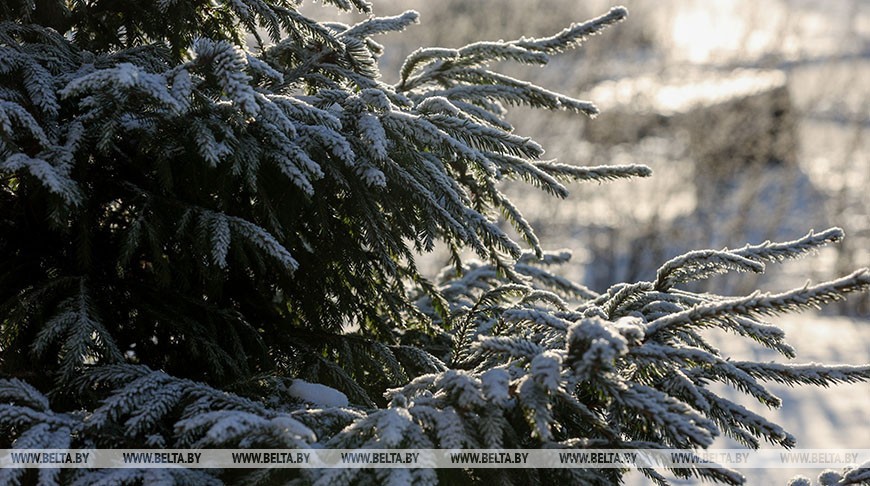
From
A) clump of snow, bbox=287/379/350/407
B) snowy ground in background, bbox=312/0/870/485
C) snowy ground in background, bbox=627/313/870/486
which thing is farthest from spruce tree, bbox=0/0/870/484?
snowy ground in background, bbox=312/0/870/485

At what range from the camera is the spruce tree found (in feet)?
5.02

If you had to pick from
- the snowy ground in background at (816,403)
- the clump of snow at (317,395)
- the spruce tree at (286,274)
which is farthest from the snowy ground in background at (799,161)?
the clump of snow at (317,395)

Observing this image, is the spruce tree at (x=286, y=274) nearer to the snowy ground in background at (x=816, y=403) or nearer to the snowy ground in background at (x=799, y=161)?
the snowy ground in background at (x=816, y=403)

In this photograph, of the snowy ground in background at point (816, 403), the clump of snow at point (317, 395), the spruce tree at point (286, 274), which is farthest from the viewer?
the snowy ground in background at point (816, 403)

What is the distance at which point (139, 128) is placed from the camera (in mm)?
1833

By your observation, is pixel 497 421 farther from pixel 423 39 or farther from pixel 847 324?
pixel 423 39

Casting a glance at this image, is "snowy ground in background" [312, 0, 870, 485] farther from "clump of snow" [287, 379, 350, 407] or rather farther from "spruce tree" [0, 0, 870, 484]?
"clump of snow" [287, 379, 350, 407]

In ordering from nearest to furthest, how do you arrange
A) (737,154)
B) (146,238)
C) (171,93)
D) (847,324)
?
1. (171,93)
2. (146,238)
3. (847,324)
4. (737,154)

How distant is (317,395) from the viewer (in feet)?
6.38

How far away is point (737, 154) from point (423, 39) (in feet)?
20.6

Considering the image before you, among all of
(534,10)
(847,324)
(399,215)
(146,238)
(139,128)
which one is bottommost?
(146,238)

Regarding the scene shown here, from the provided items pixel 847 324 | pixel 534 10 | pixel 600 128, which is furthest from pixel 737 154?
pixel 534 10

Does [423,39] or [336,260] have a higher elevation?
[423,39]

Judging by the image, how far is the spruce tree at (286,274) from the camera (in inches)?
60.3
